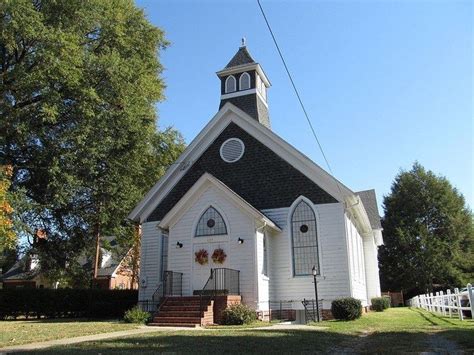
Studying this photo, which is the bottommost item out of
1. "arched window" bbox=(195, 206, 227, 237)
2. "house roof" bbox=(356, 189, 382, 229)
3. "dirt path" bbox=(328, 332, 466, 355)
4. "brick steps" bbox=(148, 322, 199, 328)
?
"dirt path" bbox=(328, 332, 466, 355)

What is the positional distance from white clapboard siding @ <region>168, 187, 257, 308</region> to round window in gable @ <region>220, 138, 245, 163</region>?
3.05m

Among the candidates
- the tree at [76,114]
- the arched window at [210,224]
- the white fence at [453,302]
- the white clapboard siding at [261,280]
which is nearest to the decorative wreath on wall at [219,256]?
the arched window at [210,224]

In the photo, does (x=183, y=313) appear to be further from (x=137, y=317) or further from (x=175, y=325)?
(x=137, y=317)

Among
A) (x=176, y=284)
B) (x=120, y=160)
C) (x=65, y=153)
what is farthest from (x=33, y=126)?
(x=176, y=284)

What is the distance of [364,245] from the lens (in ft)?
98.8

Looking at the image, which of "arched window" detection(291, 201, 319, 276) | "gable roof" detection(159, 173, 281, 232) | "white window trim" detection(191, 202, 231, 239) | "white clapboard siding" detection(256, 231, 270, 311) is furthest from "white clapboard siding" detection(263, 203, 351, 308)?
"white window trim" detection(191, 202, 231, 239)

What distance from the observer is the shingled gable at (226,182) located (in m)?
20.6

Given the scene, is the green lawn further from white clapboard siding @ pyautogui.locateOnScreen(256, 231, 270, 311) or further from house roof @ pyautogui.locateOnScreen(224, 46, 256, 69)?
house roof @ pyautogui.locateOnScreen(224, 46, 256, 69)

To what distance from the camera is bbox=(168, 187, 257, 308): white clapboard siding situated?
1897cm

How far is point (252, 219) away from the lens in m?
19.3

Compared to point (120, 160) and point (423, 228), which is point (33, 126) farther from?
point (423, 228)

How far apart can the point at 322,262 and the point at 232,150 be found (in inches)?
277

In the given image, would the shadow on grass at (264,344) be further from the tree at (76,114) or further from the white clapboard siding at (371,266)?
the white clapboard siding at (371,266)

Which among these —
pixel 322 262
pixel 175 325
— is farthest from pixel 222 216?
pixel 175 325
